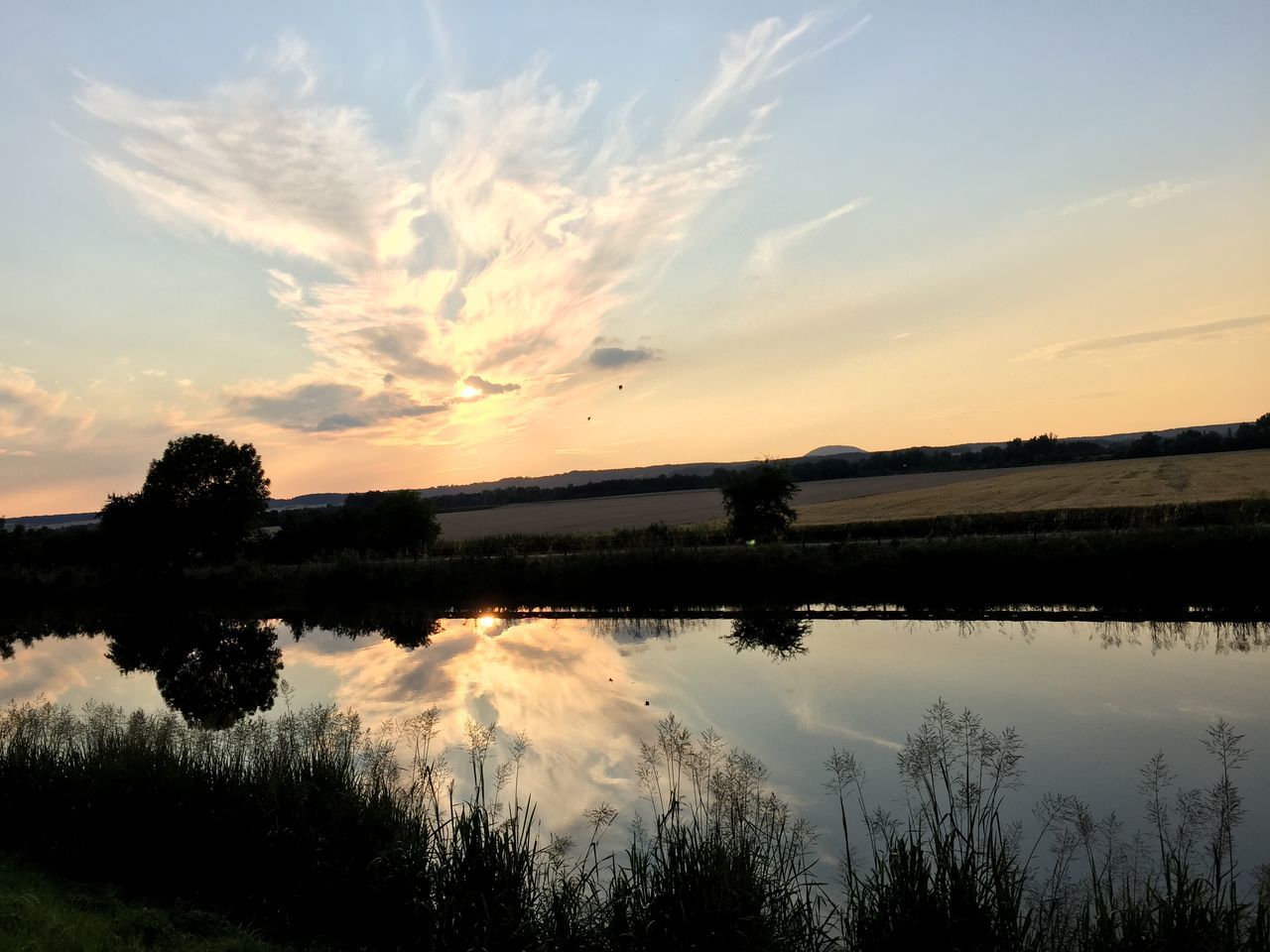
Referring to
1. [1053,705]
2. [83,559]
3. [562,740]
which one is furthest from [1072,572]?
[83,559]

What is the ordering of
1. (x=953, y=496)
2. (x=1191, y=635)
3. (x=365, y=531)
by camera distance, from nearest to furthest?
(x=1191, y=635) < (x=365, y=531) < (x=953, y=496)

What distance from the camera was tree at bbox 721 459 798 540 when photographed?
37.2 metres

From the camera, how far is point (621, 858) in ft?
31.3

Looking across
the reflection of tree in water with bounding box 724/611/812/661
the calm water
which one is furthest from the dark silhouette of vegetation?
the reflection of tree in water with bounding box 724/611/812/661

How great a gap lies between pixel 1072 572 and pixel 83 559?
179ft

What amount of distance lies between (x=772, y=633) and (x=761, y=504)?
1416cm

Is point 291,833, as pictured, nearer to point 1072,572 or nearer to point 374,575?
point 1072,572

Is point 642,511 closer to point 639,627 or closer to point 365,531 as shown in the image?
point 365,531

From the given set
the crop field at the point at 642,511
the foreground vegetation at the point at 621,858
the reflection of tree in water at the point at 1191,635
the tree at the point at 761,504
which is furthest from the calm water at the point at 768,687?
the crop field at the point at 642,511

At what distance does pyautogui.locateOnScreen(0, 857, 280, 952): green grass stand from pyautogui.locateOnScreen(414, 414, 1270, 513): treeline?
7648cm

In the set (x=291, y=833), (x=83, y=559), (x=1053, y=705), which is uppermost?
(x=83, y=559)

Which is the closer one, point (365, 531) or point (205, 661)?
point (205, 661)

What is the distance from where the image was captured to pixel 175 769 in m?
9.93

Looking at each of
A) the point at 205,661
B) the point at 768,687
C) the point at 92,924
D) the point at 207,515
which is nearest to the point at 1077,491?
the point at 768,687
